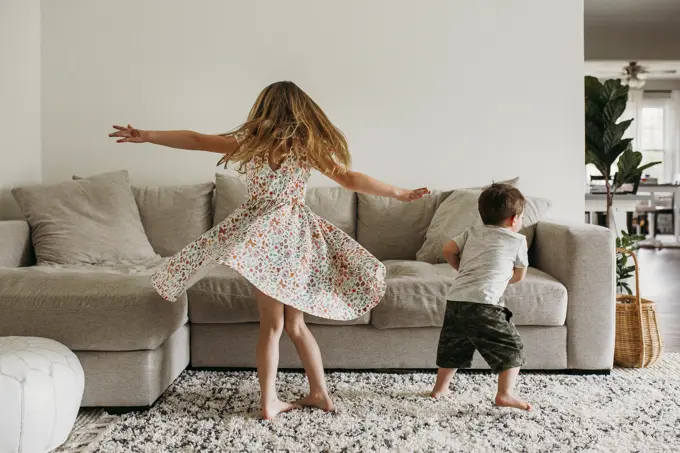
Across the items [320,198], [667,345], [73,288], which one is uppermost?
[320,198]

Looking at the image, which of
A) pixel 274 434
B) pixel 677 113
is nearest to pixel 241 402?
pixel 274 434

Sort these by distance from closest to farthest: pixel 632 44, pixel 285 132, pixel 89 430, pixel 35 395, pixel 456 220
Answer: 1. pixel 35 395
2. pixel 89 430
3. pixel 285 132
4. pixel 456 220
5. pixel 632 44

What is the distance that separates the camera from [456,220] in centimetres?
288

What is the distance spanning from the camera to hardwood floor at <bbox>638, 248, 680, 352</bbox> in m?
3.40

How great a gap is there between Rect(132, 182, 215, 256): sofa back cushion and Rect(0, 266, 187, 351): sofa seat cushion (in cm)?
111

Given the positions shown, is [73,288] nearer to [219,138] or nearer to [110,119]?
[219,138]

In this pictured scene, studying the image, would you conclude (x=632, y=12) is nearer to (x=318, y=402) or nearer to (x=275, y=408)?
(x=318, y=402)

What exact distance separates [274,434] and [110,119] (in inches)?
93.9

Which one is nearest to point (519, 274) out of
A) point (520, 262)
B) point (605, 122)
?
point (520, 262)

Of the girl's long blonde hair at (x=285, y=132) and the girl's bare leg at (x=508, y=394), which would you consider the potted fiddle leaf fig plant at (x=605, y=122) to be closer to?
the girl's bare leg at (x=508, y=394)

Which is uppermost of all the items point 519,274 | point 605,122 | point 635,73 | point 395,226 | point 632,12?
point 632,12

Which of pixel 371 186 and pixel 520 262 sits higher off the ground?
pixel 371 186

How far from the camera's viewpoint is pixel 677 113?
33.8 ft

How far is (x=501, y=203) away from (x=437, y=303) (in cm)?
52
